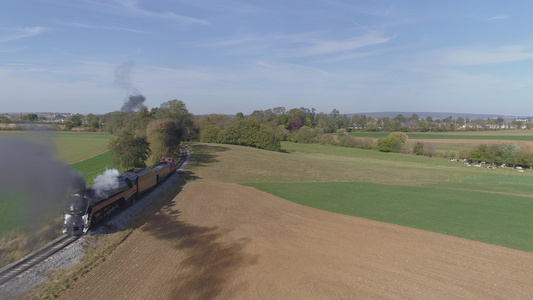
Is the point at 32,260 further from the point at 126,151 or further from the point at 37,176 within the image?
the point at 126,151

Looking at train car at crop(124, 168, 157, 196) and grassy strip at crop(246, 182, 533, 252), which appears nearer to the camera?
grassy strip at crop(246, 182, 533, 252)

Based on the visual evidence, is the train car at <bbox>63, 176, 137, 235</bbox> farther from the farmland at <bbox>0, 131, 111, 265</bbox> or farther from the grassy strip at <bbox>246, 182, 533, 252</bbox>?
the grassy strip at <bbox>246, 182, 533, 252</bbox>

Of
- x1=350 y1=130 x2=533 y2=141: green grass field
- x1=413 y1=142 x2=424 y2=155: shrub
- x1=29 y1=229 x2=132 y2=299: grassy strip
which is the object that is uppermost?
x1=29 y1=229 x2=132 y2=299: grassy strip

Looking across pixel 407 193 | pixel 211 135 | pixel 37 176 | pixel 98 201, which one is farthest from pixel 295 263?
pixel 211 135

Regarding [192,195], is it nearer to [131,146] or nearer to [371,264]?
[131,146]

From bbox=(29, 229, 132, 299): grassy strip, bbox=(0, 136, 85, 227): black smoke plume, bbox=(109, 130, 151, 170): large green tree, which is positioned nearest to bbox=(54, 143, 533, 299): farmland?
bbox=(29, 229, 132, 299): grassy strip

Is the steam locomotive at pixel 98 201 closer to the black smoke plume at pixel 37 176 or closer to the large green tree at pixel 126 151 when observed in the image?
the black smoke plume at pixel 37 176
